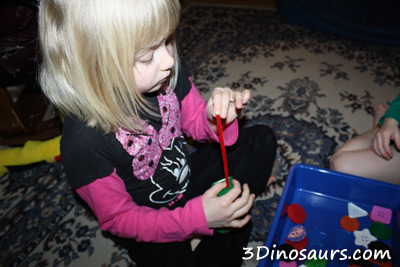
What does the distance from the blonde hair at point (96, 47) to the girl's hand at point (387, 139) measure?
2.20 feet

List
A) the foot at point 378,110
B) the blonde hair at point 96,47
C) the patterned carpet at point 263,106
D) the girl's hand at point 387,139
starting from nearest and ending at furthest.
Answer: the blonde hair at point 96,47 → the girl's hand at point 387,139 → the patterned carpet at point 263,106 → the foot at point 378,110

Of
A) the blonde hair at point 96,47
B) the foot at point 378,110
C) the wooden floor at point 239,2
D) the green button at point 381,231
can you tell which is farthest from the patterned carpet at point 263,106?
the blonde hair at point 96,47

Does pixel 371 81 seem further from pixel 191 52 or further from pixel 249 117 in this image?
pixel 191 52

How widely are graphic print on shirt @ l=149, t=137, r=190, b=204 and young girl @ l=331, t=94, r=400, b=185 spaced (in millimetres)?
519

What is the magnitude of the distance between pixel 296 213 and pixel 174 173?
0.36 metres

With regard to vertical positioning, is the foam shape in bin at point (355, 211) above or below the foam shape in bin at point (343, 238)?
above

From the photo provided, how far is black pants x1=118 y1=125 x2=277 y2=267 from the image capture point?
25.7 inches

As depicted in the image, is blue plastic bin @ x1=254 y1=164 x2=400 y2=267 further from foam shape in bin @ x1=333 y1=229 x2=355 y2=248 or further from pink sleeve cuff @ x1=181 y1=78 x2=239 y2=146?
pink sleeve cuff @ x1=181 y1=78 x2=239 y2=146

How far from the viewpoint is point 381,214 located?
0.72 metres

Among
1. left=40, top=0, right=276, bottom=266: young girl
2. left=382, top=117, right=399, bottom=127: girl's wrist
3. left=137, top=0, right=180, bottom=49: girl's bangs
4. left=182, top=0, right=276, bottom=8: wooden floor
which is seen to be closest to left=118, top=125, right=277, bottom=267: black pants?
left=40, top=0, right=276, bottom=266: young girl

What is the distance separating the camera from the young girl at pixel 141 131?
43 centimetres

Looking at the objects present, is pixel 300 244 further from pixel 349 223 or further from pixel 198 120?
pixel 198 120

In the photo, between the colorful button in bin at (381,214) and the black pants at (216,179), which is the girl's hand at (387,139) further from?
the black pants at (216,179)

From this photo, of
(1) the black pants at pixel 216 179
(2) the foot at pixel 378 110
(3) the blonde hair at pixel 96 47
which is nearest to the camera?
(3) the blonde hair at pixel 96 47
